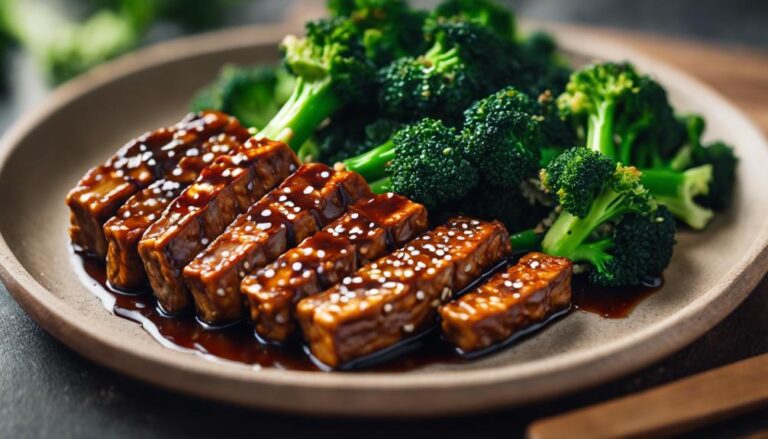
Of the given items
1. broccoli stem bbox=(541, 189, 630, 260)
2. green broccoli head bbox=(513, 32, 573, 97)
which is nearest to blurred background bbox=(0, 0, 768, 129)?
green broccoli head bbox=(513, 32, 573, 97)

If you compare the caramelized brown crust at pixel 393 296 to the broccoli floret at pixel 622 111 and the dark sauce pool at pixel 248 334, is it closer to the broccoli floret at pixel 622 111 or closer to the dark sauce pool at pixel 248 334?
the dark sauce pool at pixel 248 334

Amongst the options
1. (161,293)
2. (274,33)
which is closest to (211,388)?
(161,293)

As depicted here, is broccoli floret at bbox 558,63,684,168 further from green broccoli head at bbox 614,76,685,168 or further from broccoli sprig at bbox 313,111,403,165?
broccoli sprig at bbox 313,111,403,165

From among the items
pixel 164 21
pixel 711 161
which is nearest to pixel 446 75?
pixel 711 161

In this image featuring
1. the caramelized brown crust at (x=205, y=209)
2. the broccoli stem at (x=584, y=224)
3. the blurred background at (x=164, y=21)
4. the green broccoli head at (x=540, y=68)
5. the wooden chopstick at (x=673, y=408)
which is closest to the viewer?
the wooden chopstick at (x=673, y=408)

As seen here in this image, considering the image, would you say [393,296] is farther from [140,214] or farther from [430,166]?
[140,214]

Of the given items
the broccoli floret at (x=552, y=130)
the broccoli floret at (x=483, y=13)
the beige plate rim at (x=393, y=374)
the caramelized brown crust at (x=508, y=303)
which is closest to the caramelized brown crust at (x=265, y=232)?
the beige plate rim at (x=393, y=374)

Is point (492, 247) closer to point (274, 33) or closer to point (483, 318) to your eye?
point (483, 318)
